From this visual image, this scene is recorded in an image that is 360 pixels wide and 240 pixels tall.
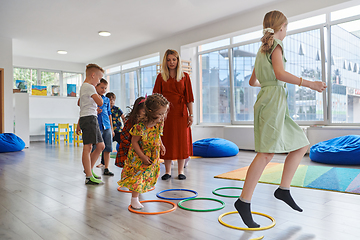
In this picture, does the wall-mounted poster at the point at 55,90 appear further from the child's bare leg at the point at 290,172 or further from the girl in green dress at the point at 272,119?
the child's bare leg at the point at 290,172

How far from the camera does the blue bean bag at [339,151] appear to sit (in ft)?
13.6

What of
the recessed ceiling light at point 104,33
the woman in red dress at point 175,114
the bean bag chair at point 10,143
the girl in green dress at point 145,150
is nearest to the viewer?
the girl in green dress at point 145,150

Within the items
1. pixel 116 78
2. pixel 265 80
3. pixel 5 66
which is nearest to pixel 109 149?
pixel 265 80

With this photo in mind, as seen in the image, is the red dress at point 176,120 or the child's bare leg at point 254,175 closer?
the child's bare leg at point 254,175

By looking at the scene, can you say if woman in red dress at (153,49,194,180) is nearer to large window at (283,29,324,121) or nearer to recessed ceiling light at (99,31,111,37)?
large window at (283,29,324,121)

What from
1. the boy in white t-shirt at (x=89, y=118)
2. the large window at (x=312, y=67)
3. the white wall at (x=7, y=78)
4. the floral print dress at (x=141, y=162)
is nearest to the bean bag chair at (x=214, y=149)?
the large window at (x=312, y=67)

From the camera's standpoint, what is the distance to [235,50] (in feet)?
23.0

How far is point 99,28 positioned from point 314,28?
4588mm

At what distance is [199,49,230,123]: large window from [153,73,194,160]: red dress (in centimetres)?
405

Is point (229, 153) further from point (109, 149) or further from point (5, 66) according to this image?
point (5, 66)

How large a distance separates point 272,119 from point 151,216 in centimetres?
103

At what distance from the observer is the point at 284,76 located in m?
1.69

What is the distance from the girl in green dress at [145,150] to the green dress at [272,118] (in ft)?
2.37

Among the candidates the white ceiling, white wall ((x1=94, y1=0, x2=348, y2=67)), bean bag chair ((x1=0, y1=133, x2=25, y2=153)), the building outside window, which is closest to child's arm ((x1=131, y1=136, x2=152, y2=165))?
the white ceiling
